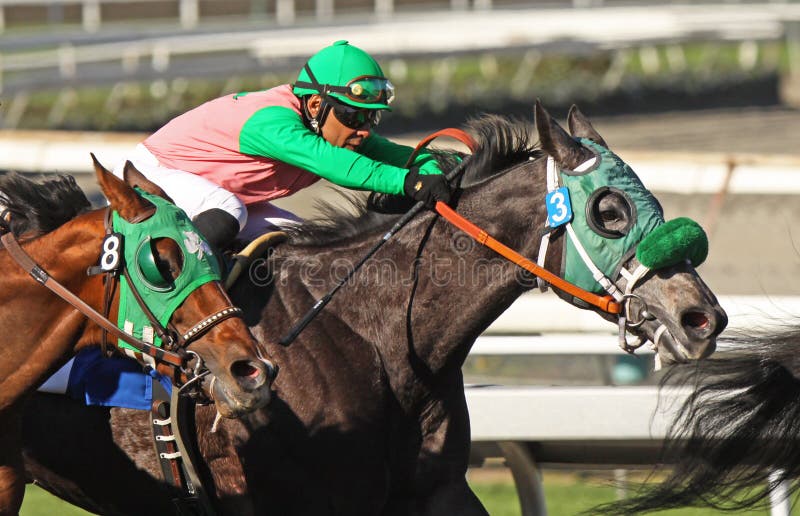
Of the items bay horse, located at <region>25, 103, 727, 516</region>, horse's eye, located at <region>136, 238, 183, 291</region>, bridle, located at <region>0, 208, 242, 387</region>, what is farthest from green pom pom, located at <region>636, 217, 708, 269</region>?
horse's eye, located at <region>136, 238, 183, 291</region>

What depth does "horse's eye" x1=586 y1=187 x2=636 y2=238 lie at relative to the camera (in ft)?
11.5

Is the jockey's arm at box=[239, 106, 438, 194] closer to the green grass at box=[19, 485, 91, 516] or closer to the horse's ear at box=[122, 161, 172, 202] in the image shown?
the horse's ear at box=[122, 161, 172, 202]

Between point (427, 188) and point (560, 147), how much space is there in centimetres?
39

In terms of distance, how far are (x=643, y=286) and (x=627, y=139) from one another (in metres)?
9.13

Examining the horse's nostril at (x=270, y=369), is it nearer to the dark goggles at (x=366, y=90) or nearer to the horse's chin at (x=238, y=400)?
the horse's chin at (x=238, y=400)

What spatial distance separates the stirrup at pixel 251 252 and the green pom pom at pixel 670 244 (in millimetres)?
1076

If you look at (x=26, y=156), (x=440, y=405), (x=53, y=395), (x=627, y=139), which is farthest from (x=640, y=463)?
(x=627, y=139)

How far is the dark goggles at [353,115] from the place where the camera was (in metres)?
3.80

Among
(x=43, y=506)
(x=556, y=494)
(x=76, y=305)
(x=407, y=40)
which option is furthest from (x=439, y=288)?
(x=407, y=40)

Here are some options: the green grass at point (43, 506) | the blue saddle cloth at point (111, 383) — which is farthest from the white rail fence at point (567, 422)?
the green grass at point (43, 506)

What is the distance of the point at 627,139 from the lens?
1240 centimetres

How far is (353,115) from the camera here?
3.83 m

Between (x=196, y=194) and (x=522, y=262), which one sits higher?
(x=196, y=194)

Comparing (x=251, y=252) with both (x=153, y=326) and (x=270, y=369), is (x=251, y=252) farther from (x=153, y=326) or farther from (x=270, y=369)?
(x=270, y=369)
